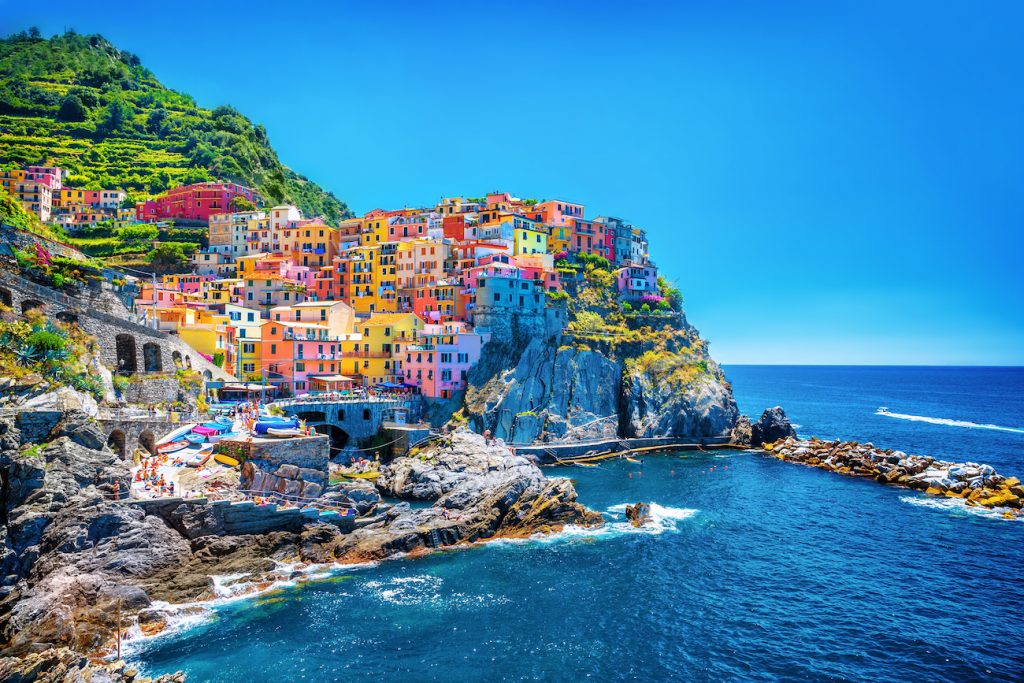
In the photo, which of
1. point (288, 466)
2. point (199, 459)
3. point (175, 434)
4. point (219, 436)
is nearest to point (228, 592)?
point (288, 466)

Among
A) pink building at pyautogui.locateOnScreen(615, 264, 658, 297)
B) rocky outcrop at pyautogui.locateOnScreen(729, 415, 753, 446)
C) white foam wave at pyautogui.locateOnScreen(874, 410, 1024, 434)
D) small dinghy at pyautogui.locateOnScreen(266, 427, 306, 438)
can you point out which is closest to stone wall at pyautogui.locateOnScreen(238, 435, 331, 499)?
small dinghy at pyautogui.locateOnScreen(266, 427, 306, 438)

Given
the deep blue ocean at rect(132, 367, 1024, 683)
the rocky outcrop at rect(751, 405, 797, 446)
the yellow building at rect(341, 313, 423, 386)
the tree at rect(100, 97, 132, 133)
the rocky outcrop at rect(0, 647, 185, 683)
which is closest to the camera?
the rocky outcrop at rect(0, 647, 185, 683)

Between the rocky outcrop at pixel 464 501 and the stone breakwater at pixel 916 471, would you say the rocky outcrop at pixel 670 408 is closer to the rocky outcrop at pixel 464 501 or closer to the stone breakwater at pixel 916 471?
→ the stone breakwater at pixel 916 471

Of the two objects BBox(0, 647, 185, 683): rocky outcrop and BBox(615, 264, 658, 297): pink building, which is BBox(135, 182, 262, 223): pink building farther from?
BBox(0, 647, 185, 683): rocky outcrop

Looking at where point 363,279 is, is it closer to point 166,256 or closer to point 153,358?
point 166,256

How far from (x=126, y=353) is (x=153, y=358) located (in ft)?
6.26

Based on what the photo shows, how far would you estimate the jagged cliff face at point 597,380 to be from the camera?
71000 mm

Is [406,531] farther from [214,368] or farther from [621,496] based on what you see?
[214,368]

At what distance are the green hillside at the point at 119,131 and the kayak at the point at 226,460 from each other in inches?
3760

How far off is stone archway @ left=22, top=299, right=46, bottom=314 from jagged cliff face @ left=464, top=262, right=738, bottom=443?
124 ft

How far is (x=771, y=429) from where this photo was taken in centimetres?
8206

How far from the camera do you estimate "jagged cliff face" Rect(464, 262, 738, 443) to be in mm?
71000

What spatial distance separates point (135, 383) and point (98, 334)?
421cm

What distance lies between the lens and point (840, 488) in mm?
61000
